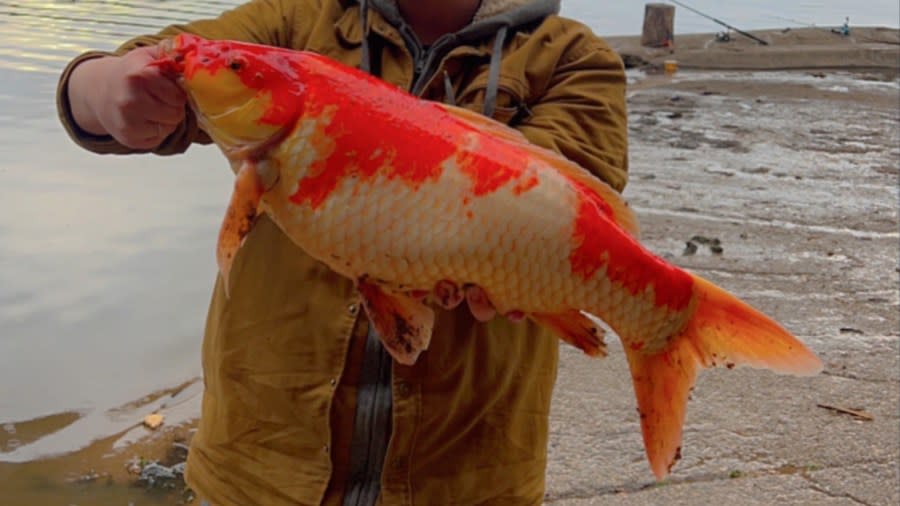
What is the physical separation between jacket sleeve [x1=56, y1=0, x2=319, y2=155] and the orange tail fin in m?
0.75

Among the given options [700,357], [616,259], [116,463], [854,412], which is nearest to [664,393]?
[700,357]

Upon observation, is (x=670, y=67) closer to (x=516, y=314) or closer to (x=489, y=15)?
(x=489, y=15)

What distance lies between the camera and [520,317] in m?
1.58

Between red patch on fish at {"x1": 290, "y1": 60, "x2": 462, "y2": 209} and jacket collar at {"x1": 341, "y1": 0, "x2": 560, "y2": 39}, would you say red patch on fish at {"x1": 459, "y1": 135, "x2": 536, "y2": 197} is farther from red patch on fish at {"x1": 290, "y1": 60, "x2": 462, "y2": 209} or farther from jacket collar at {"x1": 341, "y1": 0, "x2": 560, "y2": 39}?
jacket collar at {"x1": 341, "y1": 0, "x2": 560, "y2": 39}

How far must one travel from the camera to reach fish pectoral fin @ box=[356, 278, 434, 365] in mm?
1529

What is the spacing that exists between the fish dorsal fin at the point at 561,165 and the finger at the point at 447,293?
210 mm

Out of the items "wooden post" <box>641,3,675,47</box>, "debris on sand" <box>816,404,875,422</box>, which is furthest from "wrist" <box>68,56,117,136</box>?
"wooden post" <box>641,3,675,47</box>

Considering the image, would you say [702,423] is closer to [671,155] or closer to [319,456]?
[319,456]

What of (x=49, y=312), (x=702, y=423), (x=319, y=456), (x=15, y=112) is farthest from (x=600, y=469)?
(x=15, y=112)

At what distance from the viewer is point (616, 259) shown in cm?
154

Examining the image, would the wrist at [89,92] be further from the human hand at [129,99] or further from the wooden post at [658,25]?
the wooden post at [658,25]

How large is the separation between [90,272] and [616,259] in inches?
164

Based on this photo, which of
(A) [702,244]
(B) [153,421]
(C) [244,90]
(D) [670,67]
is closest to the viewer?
(C) [244,90]

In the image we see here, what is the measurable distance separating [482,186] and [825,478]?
2.29 meters
